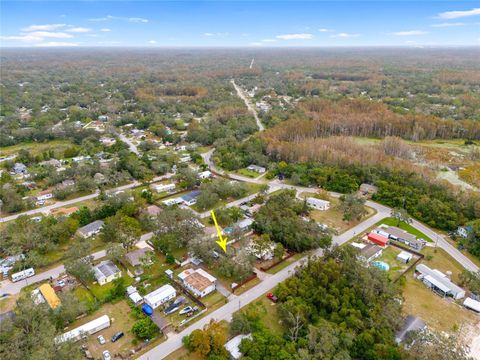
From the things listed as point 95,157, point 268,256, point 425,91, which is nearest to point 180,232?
point 268,256

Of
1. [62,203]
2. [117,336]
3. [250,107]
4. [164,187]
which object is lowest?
[250,107]

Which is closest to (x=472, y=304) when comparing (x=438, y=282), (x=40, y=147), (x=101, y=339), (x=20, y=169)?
(x=438, y=282)

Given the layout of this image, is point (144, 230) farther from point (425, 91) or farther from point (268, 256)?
point (425, 91)

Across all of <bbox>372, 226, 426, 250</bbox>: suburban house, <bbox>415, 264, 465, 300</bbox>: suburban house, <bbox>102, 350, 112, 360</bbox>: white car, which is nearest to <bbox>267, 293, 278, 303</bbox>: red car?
<bbox>102, 350, 112, 360</bbox>: white car

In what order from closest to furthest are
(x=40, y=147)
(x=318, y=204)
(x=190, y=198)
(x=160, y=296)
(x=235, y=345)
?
(x=235, y=345)
(x=160, y=296)
(x=318, y=204)
(x=190, y=198)
(x=40, y=147)

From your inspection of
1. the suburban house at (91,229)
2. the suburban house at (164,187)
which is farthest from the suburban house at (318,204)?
the suburban house at (91,229)

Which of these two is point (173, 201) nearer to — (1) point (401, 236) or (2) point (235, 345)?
(2) point (235, 345)
